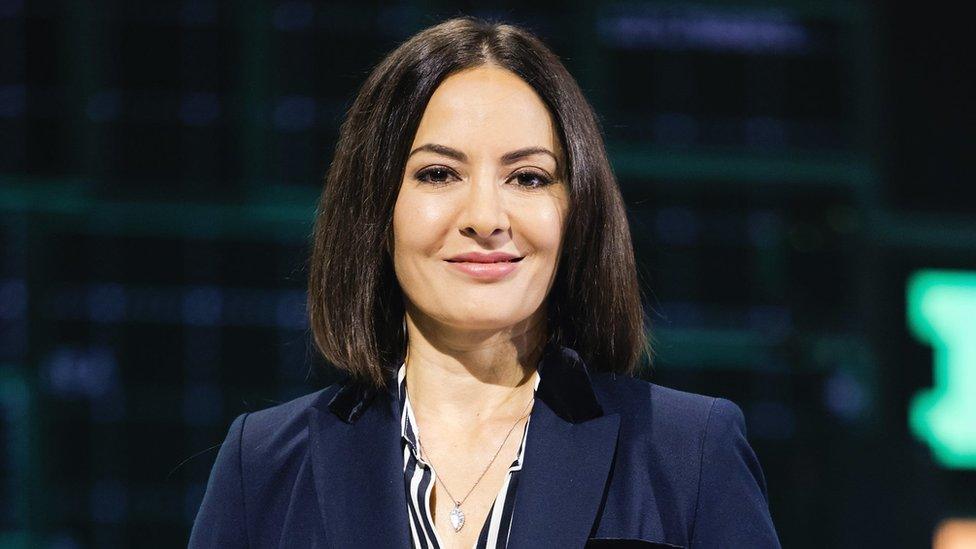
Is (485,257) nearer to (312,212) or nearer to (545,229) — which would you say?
(545,229)

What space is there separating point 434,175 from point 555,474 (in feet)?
1.32

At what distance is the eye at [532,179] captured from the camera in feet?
5.81

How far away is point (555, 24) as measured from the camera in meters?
5.14

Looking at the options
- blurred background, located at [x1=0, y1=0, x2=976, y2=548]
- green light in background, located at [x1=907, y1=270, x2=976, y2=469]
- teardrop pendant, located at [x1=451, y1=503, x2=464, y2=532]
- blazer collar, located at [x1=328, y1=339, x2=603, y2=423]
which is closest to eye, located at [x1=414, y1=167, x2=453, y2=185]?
blazer collar, located at [x1=328, y1=339, x2=603, y2=423]

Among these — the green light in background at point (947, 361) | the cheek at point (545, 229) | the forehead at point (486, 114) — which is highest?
the forehead at point (486, 114)

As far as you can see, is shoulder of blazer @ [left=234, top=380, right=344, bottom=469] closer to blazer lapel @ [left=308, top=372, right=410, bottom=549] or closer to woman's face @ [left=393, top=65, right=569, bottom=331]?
blazer lapel @ [left=308, top=372, right=410, bottom=549]

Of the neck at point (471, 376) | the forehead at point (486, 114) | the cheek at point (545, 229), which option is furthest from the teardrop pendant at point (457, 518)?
the forehead at point (486, 114)

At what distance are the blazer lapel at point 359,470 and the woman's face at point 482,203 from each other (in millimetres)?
169

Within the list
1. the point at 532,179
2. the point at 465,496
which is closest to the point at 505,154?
the point at 532,179

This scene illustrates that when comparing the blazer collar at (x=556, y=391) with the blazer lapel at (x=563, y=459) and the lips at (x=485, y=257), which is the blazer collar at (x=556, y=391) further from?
the lips at (x=485, y=257)

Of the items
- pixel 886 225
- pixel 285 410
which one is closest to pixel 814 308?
pixel 886 225

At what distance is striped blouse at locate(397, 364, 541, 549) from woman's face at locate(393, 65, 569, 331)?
151 millimetres

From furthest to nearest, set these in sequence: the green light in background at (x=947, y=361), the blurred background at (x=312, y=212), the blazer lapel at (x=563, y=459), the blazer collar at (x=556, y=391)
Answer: the green light in background at (x=947, y=361), the blurred background at (x=312, y=212), the blazer collar at (x=556, y=391), the blazer lapel at (x=563, y=459)

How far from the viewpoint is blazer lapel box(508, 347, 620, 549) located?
1.69 m
